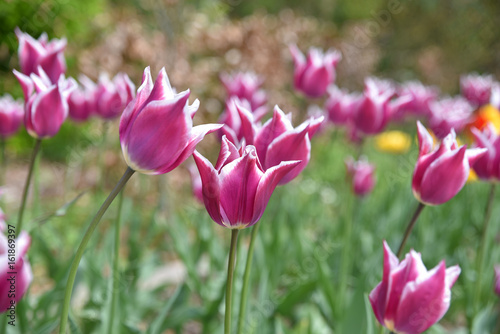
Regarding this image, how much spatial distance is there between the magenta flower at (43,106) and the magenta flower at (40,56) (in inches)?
6.0

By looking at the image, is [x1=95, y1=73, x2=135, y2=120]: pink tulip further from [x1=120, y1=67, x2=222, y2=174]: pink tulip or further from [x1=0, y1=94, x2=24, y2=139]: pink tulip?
[x1=120, y1=67, x2=222, y2=174]: pink tulip

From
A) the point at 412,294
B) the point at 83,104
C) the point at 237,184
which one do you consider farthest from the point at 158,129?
the point at 83,104

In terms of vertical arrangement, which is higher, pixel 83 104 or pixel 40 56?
pixel 40 56

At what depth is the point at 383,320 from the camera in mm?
800

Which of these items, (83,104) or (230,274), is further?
(83,104)

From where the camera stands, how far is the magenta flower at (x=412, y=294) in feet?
2.48

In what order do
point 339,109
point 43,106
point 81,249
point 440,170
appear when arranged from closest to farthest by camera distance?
point 81,249, point 440,170, point 43,106, point 339,109

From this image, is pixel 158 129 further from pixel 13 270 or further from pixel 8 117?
pixel 8 117

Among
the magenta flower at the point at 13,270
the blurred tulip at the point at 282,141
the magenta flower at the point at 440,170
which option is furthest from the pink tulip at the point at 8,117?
the magenta flower at the point at 440,170

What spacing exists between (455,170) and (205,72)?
3.32 m

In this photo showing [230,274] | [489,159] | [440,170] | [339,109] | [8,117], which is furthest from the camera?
[339,109]

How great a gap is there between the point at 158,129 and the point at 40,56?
0.69 m

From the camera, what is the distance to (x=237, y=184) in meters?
0.69

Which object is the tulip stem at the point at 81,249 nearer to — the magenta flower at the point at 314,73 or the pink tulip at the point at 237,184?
the pink tulip at the point at 237,184
